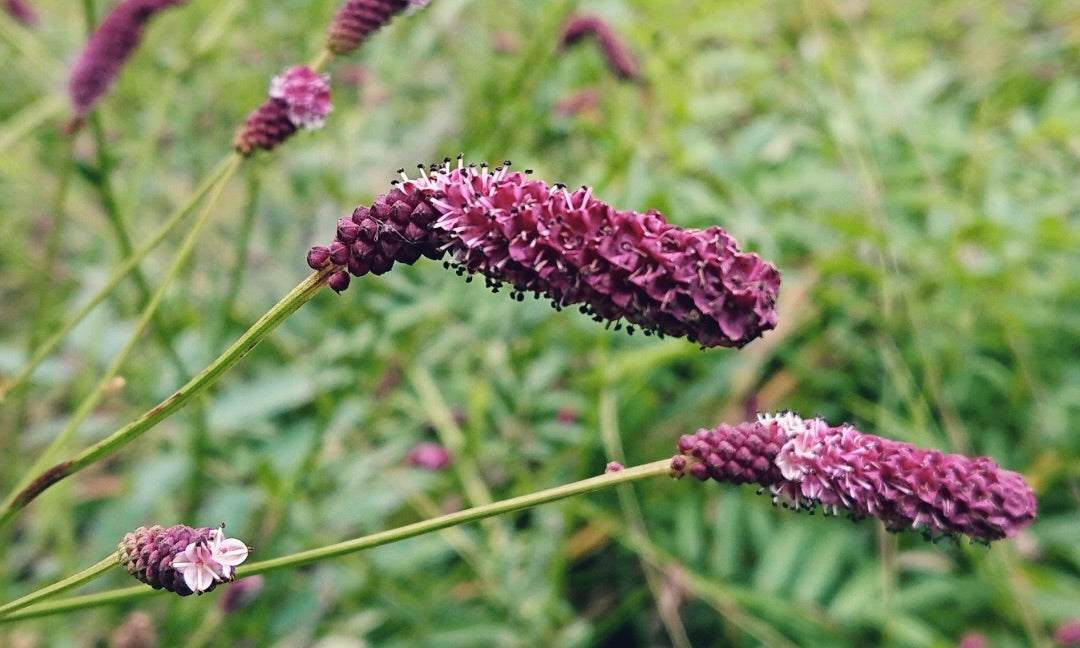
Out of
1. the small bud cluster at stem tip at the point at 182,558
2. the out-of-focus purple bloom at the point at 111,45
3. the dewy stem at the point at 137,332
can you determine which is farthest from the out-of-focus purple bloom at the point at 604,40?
the small bud cluster at stem tip at the point at 182,558

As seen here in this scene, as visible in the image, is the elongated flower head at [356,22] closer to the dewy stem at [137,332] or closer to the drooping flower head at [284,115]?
the drooping flower head at [284,115]

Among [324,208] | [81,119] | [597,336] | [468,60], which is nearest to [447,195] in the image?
[81,119]

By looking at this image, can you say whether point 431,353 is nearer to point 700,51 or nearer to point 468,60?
point 468,60

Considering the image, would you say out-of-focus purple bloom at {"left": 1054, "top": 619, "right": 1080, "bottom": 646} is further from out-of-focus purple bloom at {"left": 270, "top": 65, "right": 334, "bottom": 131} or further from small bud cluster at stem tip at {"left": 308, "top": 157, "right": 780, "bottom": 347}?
out-of-focus purple bloom at {"left": 270, "top": 65, "right": 334, "bottom": 131}

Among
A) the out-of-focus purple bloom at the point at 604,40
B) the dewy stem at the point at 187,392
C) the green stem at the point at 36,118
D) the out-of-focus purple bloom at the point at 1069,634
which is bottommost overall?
the out-of-focus purple bloom at the point at 1069,634

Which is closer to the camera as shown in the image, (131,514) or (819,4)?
(131,514)

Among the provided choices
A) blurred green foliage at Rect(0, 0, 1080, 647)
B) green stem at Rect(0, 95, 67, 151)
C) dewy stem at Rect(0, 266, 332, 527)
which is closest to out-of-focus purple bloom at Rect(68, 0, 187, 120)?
blurred green foliage at Rect(0, 0, 1080, 647)

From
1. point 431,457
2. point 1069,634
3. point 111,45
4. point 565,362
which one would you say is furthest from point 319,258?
point 1069,634

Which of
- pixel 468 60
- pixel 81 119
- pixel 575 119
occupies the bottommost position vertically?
pixel 81 119
